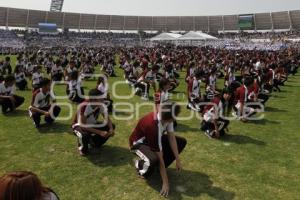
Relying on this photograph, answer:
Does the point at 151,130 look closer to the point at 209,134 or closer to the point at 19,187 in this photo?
the point at 19,187

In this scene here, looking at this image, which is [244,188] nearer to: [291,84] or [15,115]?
[15,115]

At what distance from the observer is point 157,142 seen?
6.03 m

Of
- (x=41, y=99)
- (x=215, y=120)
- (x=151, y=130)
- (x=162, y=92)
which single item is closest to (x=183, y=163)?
(x=151, y=130)

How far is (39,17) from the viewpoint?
319 feet

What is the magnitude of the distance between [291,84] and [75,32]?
85.9m

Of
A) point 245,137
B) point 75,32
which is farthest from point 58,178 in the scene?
point 75,32

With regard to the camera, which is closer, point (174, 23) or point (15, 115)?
point (15, 115)

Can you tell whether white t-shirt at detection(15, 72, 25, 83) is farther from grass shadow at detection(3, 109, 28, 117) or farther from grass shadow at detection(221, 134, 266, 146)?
grass shadow at detection(221, 134, 266, 146)

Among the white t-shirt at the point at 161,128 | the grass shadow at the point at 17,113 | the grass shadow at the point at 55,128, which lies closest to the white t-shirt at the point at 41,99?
the grass shadow at the point at 55,128

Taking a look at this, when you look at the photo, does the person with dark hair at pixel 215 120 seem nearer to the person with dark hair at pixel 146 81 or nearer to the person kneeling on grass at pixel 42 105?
the person kneeling on grass at pixel 42 105

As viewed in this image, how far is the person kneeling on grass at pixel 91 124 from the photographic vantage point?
757cm

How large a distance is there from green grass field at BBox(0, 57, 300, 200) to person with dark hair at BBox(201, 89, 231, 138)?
25cm

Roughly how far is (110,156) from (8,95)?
5933mm

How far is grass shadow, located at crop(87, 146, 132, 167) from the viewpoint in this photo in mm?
7609
